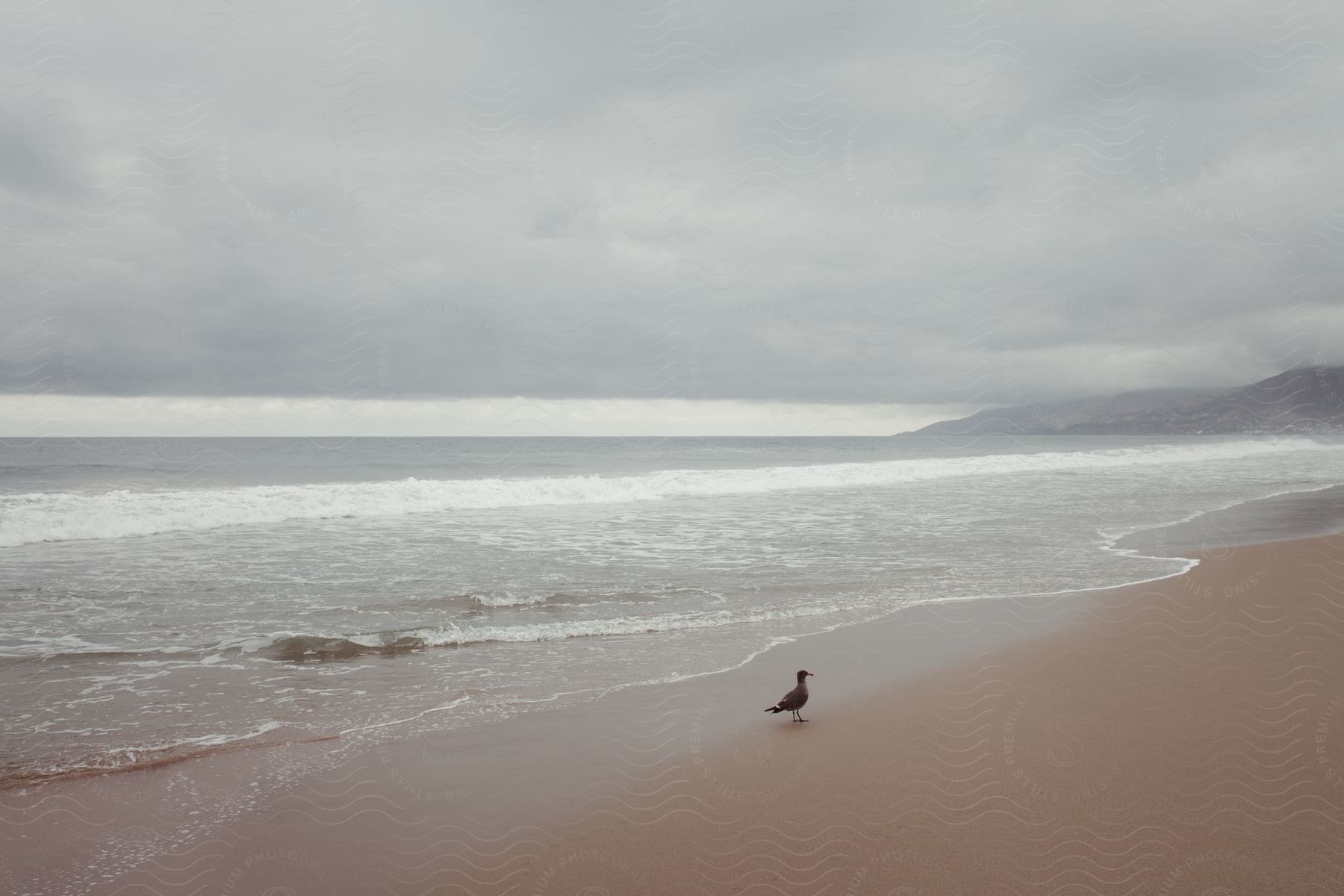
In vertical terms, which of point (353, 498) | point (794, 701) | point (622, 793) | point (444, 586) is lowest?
point (622, 793)

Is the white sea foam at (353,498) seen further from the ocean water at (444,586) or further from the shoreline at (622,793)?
the shoreline at (622,793)

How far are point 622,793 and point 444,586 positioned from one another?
697 centimetres

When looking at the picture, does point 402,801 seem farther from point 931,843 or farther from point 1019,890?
point 1019,890

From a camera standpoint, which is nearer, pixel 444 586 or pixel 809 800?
pixel 809 800

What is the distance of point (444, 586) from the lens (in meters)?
10.9

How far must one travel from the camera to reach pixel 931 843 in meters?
3.90

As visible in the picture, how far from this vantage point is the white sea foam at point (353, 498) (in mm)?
16750

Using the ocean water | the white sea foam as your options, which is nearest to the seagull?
the ocean water

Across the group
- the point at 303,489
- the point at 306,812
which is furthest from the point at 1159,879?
the point at 303,489

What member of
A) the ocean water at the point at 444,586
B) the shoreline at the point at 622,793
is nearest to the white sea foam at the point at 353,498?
the ocean water at the point at 444,586

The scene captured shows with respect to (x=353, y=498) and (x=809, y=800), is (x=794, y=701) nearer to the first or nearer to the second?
(x=809, y=800)

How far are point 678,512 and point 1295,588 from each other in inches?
526

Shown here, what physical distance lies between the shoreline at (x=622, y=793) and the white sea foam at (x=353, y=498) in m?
14.8

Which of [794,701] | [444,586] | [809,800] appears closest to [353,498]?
[444,586]
